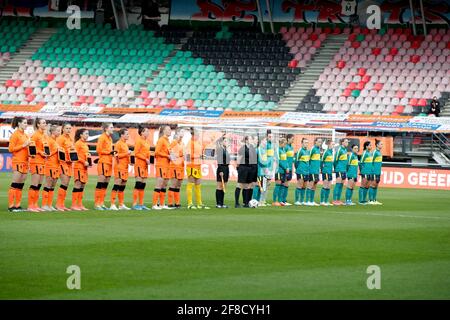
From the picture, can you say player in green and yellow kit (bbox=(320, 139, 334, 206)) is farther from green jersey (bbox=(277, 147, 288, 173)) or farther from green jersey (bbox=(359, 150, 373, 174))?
green jersey (bbox=(277, 147, 288, 173))

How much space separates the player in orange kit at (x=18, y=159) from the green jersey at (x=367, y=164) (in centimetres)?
1124

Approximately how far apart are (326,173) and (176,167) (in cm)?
560

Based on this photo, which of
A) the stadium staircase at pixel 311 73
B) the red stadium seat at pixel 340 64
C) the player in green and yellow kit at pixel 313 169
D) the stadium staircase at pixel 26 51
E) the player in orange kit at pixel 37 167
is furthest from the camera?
the stadium staircase at pixel 26 51

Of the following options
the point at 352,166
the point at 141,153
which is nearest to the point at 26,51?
the point at 352,166

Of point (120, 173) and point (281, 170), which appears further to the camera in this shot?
point (281, 170)

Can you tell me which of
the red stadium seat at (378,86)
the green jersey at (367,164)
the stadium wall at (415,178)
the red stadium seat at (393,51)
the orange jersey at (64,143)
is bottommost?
the stadium wall at (415,178)

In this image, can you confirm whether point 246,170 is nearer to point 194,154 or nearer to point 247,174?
point 247,174

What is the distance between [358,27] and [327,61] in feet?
8.42

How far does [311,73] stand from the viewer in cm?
4944

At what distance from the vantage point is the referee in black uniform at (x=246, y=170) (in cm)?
2628

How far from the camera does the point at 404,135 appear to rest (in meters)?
41.9

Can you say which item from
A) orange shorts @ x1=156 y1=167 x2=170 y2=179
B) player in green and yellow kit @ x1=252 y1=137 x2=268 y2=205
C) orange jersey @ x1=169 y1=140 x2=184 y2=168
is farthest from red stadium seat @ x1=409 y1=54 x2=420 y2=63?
orange shorts @ x1=156 y1=167 x2=170 y2=179

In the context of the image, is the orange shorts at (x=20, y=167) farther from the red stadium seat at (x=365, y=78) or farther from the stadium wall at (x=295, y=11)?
the stadium wall at (x=295, y=11)

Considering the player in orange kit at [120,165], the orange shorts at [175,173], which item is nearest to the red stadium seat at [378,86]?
the orange shorts at [175,173]
